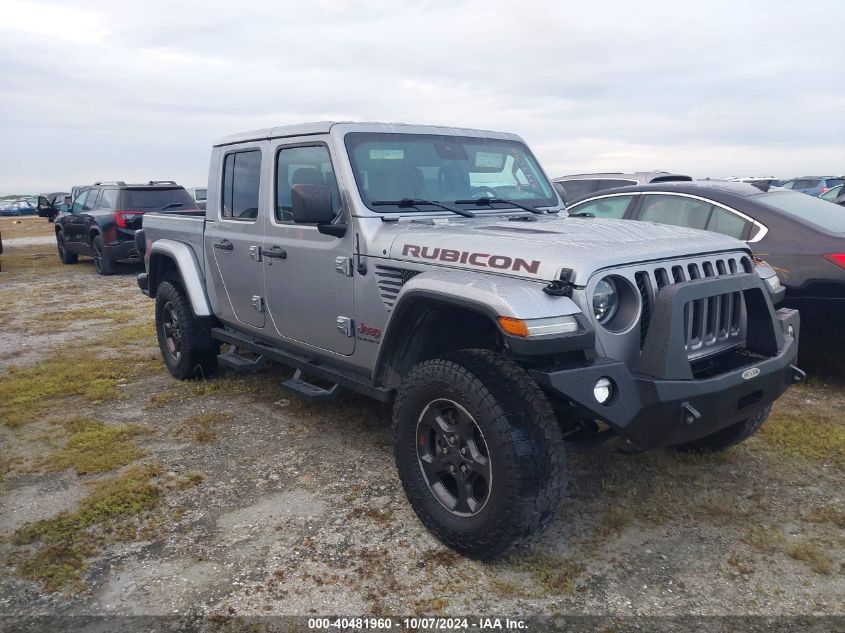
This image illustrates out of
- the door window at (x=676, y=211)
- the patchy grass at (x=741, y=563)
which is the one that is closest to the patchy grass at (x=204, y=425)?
the patchy grass at (x=741, y=563)

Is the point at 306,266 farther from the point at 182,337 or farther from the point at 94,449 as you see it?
the point at 182,337

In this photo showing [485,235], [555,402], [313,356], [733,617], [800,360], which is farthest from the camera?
[800,360]

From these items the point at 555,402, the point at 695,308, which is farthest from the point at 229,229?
the point at 695,308

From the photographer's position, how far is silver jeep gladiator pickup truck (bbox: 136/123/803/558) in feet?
9.30

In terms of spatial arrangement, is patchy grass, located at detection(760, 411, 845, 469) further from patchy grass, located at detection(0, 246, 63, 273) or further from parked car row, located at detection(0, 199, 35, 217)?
parked car row, located at detection(0, 199, 35, 217)

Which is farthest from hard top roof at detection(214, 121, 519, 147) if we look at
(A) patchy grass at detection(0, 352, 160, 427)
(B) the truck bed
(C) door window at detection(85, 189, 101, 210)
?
(C) door window at detection(85, 189, 101, 210)

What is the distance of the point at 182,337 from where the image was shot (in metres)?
5.68

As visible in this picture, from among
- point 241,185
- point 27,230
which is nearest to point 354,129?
point 241,185

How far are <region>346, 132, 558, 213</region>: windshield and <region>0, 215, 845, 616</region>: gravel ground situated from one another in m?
1.61

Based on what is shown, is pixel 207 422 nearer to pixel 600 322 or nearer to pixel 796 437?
pixel 600 322

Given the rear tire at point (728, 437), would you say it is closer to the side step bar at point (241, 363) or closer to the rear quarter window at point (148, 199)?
the side step bar at point (241, 363)

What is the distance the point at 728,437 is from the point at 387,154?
2.57 m

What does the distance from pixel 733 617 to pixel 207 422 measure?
11.7ft

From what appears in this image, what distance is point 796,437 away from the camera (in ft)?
14.5
